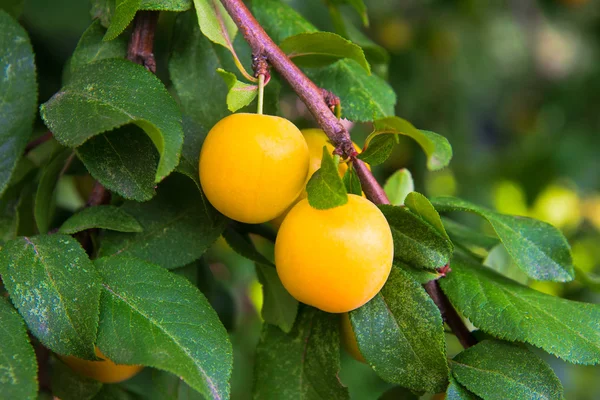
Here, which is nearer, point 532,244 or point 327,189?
point 327,189

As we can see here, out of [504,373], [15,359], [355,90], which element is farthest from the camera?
[355,90]

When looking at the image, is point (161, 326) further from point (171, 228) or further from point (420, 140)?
point (420, 140)

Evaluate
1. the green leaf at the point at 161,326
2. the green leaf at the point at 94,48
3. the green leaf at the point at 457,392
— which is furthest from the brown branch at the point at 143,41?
the green leaf at the point at 457,392

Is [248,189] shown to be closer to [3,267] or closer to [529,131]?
[3,267]

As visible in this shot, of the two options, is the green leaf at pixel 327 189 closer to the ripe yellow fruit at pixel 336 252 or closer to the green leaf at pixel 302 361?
the ripe yellow fruit at pixel 336 252

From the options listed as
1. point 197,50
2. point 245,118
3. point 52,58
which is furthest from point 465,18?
point 245,118

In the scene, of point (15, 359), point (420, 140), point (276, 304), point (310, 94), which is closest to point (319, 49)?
point (310, 94)

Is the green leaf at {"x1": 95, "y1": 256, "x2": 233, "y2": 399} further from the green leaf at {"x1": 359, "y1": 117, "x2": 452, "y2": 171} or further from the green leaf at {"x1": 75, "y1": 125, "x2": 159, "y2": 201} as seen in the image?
the green leaf at {"x1": 359, "y1": 117, "x2": 452, "y2": 171}
